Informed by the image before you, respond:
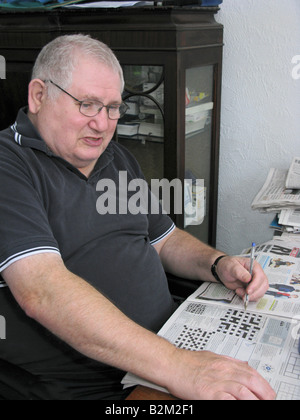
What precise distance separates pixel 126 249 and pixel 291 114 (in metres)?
1.08

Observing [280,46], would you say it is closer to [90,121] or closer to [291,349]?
[90,121]

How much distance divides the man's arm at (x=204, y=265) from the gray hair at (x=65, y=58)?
594 mm

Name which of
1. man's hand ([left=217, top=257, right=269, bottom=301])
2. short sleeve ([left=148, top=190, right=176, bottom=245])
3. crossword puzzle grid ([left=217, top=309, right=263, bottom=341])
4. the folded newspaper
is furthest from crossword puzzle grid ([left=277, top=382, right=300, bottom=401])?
short sleeve ([left=148, top=190, right=176, bottom=245])

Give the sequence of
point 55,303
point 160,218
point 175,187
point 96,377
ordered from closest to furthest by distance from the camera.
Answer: point 55,303 → point 96,377 → point 160,218 → point 175,187

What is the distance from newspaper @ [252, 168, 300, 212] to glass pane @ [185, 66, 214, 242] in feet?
1.15

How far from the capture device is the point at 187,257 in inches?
53.6

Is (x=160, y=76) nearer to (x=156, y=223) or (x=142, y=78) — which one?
(x=142, y=78)

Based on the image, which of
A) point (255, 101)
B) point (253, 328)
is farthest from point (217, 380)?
point (255, 101)

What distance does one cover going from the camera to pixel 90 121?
3.69 ft

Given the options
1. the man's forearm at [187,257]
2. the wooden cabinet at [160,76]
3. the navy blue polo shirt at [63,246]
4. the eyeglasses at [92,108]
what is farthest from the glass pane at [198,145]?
the navy blue polo shirt at [63,246]

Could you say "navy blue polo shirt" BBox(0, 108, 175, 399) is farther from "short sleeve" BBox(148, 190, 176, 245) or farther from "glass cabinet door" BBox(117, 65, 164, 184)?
"glass cabinet door" BBox(117, 65, 164, 184)

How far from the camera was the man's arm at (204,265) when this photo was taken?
1.09 metres

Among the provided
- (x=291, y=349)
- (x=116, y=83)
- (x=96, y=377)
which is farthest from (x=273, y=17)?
(x=96, y=377)

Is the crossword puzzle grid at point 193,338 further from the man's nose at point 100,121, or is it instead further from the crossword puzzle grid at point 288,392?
the man's nose at point 100,121
